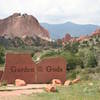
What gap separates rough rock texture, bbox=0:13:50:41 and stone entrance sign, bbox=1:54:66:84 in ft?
492

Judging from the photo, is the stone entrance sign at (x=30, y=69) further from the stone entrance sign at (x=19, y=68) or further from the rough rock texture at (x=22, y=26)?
the rough rock texture at (x=22, y=26)

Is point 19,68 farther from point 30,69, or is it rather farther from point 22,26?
point 22,26

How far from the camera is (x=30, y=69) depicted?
100 ft

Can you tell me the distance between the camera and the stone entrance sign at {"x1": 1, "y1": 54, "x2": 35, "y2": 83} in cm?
2994

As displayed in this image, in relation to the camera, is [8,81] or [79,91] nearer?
[79,91]

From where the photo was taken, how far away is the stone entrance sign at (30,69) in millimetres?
30016

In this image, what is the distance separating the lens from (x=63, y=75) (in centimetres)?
3177

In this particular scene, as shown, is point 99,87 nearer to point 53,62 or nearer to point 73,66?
point 53,62

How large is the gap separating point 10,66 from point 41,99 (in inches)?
413

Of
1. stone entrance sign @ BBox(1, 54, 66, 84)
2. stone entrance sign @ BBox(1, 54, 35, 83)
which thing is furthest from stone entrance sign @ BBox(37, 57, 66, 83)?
stone entrance sign @ BBox(1, 54, 35, 83)

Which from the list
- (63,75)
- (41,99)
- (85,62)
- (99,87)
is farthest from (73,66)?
(41,99)

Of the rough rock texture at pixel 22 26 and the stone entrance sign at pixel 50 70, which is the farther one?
the rough rock texture at pixel 22 26

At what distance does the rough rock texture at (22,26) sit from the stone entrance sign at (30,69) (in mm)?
149826

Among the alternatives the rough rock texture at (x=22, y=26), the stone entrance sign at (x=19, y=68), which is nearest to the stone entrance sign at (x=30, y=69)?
the stone entrance sign at (x=19, y=68)
